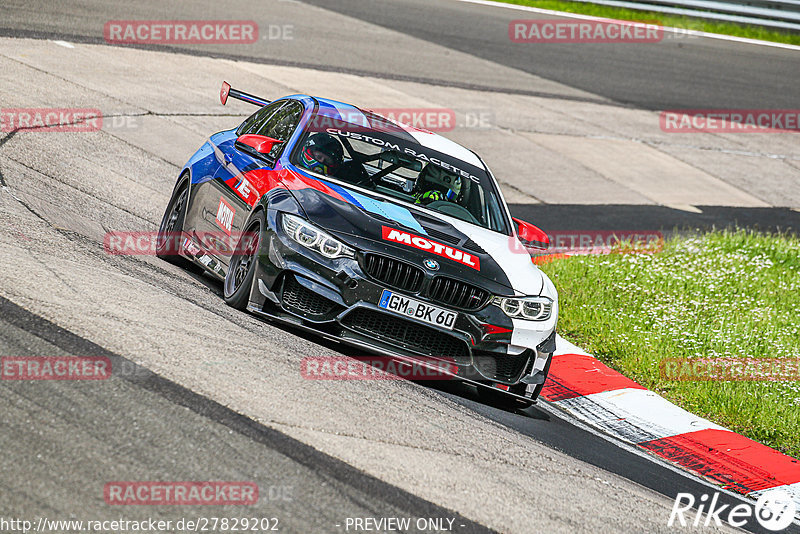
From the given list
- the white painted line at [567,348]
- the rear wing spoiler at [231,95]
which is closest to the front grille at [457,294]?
the white painted line at [567,348]

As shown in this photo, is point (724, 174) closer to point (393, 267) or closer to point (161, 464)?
point (393, 267)

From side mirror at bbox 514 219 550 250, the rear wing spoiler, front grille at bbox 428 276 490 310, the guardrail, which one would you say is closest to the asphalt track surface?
front grille at bbox 428 276 490 310

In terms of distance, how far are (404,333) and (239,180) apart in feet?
6.39

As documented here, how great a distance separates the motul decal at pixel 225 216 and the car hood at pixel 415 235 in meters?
0.64

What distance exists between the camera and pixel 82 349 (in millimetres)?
4941

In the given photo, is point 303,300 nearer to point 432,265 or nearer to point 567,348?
point 432,265

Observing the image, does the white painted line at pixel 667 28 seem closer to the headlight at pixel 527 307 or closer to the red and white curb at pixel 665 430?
the red and white curb at pixel 665 430

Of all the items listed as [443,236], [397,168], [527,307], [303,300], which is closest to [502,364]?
[527,307]

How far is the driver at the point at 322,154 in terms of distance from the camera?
7.00 metres

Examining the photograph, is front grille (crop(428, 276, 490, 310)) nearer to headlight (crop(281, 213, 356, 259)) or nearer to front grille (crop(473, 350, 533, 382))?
front grille (crop(473, 350, 533, 382))

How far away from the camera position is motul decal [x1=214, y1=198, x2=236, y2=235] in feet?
23.2

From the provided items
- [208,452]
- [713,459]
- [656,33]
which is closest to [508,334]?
[713,459]

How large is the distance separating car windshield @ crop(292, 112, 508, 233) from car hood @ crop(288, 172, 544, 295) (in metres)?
0.24

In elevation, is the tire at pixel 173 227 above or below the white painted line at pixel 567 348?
above
